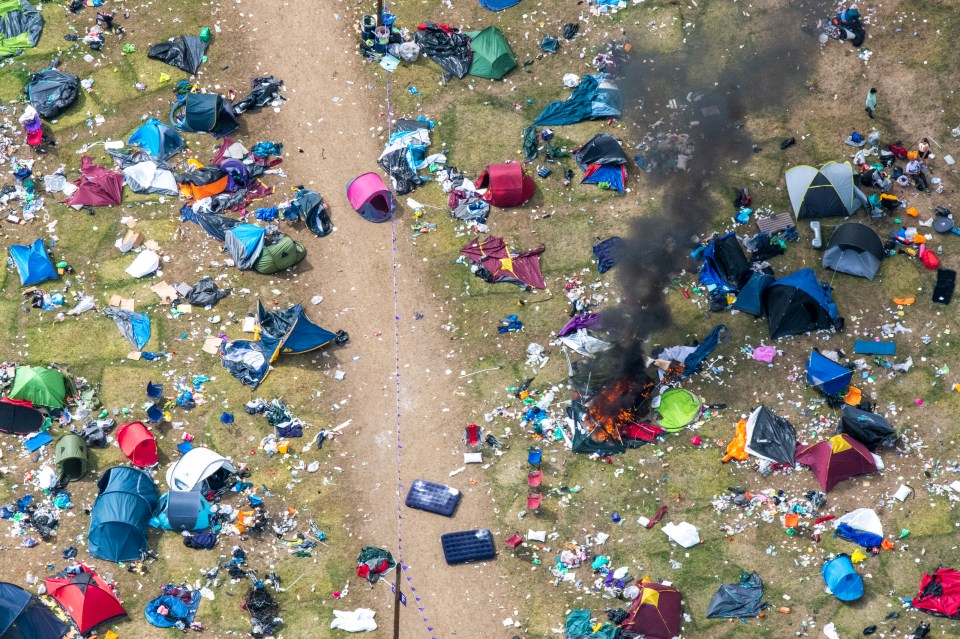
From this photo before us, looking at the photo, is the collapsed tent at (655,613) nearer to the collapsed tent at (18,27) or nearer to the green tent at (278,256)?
the green tent at (278,256)

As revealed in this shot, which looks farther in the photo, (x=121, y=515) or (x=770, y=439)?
(x=770, y=439)

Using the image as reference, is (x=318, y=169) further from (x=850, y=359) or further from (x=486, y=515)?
(x=850, y=359)

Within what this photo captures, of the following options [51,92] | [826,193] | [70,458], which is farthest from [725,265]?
[51,92]

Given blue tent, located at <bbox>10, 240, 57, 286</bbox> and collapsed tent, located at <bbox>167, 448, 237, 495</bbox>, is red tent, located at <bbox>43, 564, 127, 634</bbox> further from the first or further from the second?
blue tent, located at <bbox>10, 240, 57, 286</bbox>

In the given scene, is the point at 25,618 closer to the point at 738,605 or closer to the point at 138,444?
the point at 138,444

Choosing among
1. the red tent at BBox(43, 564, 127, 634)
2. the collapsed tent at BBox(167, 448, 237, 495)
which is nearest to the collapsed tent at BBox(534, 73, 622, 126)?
the collapsed tent at BBox(167, 448, 237, 495)

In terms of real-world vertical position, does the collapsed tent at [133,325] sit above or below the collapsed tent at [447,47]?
below

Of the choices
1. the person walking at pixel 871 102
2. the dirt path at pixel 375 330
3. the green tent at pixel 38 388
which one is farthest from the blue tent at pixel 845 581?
the green tent at pixel 38 388
